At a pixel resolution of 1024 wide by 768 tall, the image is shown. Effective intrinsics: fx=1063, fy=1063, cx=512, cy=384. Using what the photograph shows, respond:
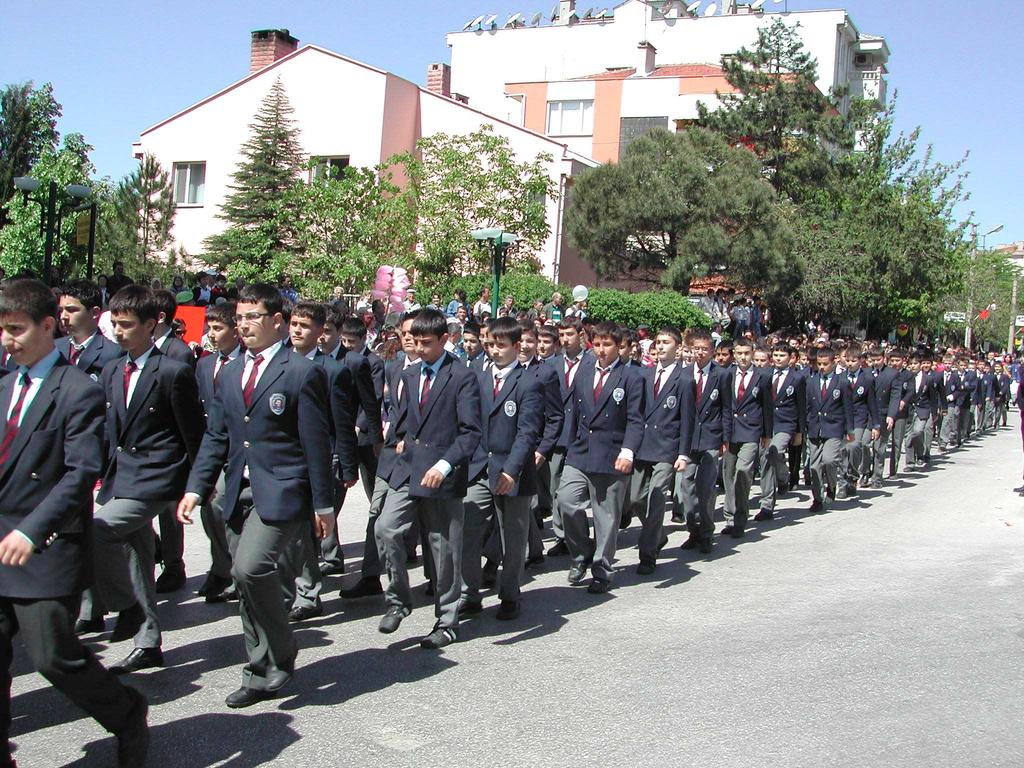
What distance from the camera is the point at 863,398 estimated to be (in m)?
14.2

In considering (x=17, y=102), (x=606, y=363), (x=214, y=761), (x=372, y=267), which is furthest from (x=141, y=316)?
(x=17, y=102)

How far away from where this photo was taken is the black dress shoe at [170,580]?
299 inches

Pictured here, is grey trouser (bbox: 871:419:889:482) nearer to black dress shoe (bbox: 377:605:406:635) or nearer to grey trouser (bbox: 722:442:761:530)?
grey trouser (bbox: 722:442:761:530)

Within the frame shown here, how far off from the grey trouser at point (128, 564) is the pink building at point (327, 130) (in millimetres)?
30485

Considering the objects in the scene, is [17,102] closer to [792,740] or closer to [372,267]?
[372,267]

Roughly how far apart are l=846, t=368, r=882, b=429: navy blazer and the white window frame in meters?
29.7

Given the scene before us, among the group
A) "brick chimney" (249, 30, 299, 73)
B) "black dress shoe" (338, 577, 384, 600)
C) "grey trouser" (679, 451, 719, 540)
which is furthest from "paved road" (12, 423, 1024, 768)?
"brick chimney" (249, 30, 299, 73)

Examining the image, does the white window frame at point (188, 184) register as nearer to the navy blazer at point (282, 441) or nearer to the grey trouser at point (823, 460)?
the grey trouser at point (823, 460)

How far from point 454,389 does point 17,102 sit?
60635 mm

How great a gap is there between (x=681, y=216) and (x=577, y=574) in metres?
25.3

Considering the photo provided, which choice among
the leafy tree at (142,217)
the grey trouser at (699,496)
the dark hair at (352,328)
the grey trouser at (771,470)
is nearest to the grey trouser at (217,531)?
the dark hair at (352,328)

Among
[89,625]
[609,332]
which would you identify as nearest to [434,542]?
[89,625]

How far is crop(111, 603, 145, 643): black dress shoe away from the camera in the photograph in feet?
20.5

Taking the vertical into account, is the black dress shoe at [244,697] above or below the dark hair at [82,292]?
below
